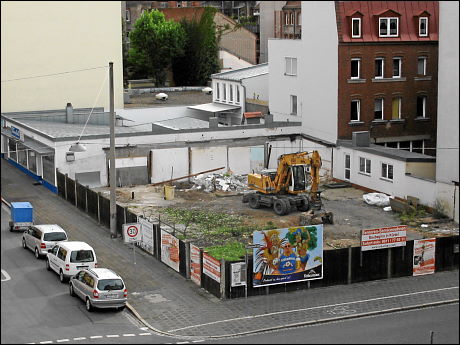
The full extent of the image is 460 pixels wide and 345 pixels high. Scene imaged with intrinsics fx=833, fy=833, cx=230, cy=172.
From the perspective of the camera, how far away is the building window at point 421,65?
53219 mm

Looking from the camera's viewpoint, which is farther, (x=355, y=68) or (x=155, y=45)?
(x=155, y=45)

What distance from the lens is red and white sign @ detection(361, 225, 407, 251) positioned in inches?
1217

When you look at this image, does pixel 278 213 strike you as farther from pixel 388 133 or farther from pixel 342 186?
pixel 388 133

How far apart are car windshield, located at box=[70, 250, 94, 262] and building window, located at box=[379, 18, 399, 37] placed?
90.6 feet

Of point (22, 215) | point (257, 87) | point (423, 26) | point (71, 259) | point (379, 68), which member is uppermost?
point (423, 26)

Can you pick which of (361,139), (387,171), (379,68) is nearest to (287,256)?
(387,171)

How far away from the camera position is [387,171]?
46.1 m

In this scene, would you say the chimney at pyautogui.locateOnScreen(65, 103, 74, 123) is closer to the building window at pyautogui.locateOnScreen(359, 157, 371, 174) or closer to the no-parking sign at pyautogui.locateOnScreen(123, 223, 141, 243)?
the building window at pyautogui.locateOnScreen(359, 157, 371, 174)

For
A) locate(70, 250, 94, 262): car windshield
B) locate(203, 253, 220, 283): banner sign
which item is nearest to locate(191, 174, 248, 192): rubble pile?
locate(70, 250, 94, 262): car windshield

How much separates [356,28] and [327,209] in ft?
44.1

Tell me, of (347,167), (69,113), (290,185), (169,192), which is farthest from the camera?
(69,113)

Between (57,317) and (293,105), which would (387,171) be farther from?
(57,317)

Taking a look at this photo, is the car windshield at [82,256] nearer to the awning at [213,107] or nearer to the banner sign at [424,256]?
the banner sign at [424,256]

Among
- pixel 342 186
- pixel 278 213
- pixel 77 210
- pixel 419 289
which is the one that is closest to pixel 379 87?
pixel 342 186
